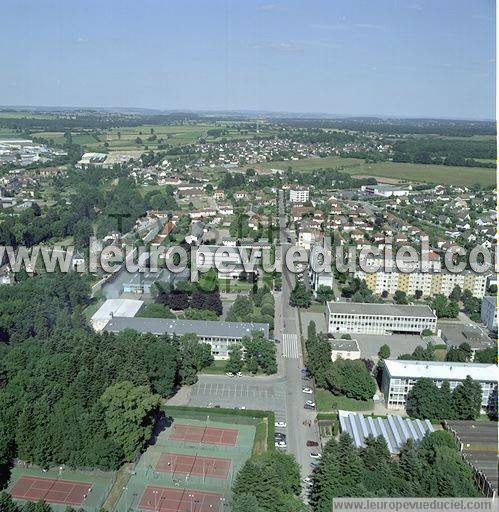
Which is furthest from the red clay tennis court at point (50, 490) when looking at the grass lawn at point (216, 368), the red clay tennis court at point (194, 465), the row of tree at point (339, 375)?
the row of tree at point (339, 375)

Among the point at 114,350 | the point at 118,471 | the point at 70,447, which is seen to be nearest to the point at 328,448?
the point at 118,471

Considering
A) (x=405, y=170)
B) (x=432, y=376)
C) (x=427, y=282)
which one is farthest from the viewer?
(x=405, y=170)

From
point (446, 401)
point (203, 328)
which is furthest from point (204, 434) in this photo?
point (446, 401)

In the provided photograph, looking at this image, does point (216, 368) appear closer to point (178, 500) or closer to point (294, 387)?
point (294, 387)

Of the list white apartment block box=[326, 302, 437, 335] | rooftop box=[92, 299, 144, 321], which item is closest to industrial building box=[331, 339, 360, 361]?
white apartment block box=[326, 302, 437, 335]

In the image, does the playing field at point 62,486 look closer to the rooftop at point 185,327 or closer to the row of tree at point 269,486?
the row of tree at point 269,486

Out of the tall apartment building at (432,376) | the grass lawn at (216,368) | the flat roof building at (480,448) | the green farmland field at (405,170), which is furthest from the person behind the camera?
the green farmland field at (405,170)
